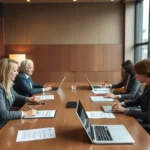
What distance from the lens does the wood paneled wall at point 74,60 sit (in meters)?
6.89

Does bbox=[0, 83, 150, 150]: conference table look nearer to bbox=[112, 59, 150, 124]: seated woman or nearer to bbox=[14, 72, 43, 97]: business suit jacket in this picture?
bbox=[112, 59, 150, 124]: seated woman

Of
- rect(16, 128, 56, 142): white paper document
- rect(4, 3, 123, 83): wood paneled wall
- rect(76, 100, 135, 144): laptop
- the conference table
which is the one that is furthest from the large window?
rect(16, 128, 56, 142): white paper document

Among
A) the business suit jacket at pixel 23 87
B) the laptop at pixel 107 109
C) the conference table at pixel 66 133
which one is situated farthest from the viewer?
the business suit jacket at pixel 23 87

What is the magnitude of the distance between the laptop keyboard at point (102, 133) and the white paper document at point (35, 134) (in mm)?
323

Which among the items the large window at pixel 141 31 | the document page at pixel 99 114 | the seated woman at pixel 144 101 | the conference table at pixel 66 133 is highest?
the large window at pixel 141 31

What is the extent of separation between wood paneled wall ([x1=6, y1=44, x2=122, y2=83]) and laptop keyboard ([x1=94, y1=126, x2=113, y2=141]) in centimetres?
516

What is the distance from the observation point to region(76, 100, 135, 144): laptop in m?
1.53

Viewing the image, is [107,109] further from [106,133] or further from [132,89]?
[132,89]

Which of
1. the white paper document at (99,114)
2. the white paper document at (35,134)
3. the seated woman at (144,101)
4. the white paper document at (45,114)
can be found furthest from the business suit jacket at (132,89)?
the white paper document at (35,134)

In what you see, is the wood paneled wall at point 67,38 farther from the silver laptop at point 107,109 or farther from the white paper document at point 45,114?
the white paper document at point 45,114

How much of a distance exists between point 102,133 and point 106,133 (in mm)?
30

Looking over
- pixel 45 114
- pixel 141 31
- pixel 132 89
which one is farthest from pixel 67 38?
pixel 45 114

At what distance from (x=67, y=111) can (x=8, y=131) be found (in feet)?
2.46

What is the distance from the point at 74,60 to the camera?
6906 mm
